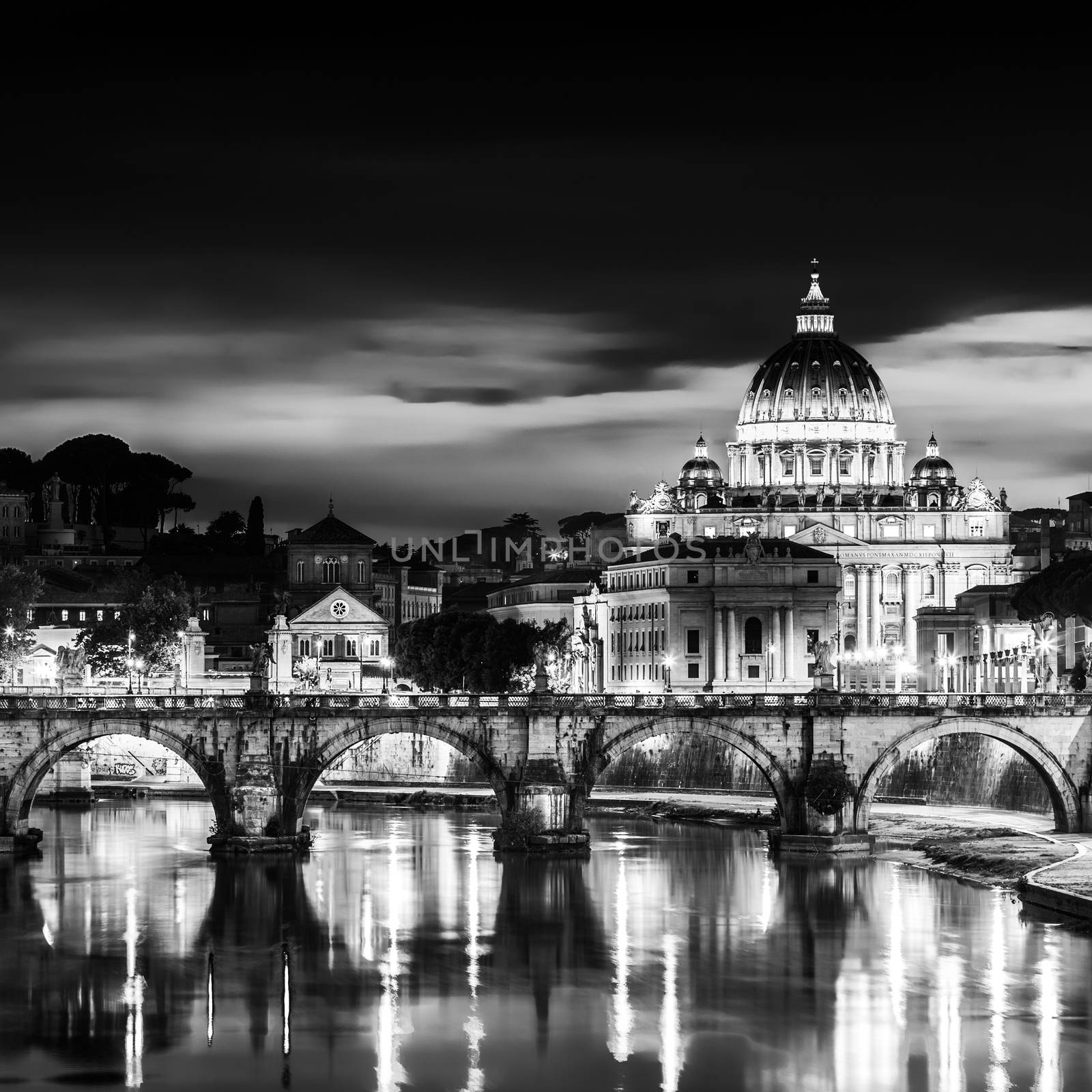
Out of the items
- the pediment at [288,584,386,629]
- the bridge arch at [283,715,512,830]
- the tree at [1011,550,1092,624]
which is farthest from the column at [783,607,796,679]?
the bridge arch at [283,715,512,830]

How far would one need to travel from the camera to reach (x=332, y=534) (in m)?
175

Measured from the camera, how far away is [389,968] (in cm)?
6588

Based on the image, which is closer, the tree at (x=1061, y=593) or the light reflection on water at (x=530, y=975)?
the light reflection on water at (x=530, y=975)

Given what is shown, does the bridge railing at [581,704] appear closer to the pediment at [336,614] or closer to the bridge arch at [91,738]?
the bridge arch at [91,738]

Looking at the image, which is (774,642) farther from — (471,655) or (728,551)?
(471,655)

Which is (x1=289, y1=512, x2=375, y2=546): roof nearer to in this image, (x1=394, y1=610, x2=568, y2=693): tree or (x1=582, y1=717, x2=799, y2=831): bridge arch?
(x1=394, y1=610, x2=568, y2=693): tree

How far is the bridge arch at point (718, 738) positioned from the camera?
83.2 meters

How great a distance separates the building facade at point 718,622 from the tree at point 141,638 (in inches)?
1207

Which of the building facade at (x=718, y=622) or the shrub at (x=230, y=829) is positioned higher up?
the building facade at (x=718, y=622)

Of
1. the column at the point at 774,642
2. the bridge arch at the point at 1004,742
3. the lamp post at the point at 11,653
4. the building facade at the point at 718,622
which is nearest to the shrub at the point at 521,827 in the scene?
the bridge arch at the point at 1004,742

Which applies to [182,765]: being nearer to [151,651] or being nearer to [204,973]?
[151,651]

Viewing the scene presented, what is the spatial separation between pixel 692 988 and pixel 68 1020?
45.5 feet

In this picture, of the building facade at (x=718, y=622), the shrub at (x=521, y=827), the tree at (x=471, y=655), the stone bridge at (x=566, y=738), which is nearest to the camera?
the stone bridge at (x=566, y=738)

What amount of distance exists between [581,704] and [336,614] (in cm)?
7626
